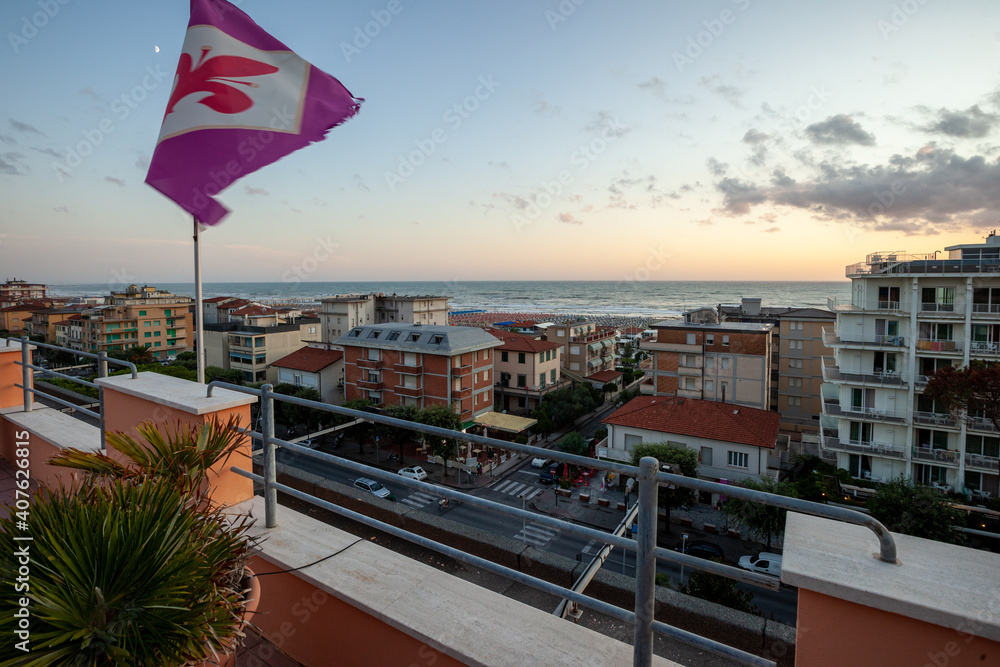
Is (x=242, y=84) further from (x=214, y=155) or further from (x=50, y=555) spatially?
(x=50, y=555)

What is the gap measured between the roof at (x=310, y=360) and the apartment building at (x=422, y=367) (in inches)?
108

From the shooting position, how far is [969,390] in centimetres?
1741

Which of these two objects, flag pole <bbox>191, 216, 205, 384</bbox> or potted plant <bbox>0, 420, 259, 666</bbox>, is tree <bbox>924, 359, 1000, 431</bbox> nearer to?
flag pole <bbox>191, 216, 205, 384</bbox>

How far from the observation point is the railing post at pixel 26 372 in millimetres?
4711

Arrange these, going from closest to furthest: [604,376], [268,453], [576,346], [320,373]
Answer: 1. [268,453]
2. [320,373]
3. [604,376]
4. [576,346]

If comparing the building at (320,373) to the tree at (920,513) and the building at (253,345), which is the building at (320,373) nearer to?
the building at (253,345)

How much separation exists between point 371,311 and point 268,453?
48.3 m

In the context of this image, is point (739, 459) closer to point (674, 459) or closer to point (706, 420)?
point (706, 420)

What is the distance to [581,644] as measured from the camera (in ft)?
5.75

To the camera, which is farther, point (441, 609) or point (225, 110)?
A: point (225, 110)

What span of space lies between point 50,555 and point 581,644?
162 centimetres

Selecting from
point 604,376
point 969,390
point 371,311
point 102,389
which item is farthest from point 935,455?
point 371,311

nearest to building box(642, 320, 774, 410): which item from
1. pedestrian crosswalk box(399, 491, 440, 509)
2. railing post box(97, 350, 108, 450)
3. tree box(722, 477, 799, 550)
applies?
tree box(722, 477, 799, 550)

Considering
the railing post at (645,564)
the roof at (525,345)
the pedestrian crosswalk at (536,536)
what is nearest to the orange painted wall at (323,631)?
the railing post at (645,564)
